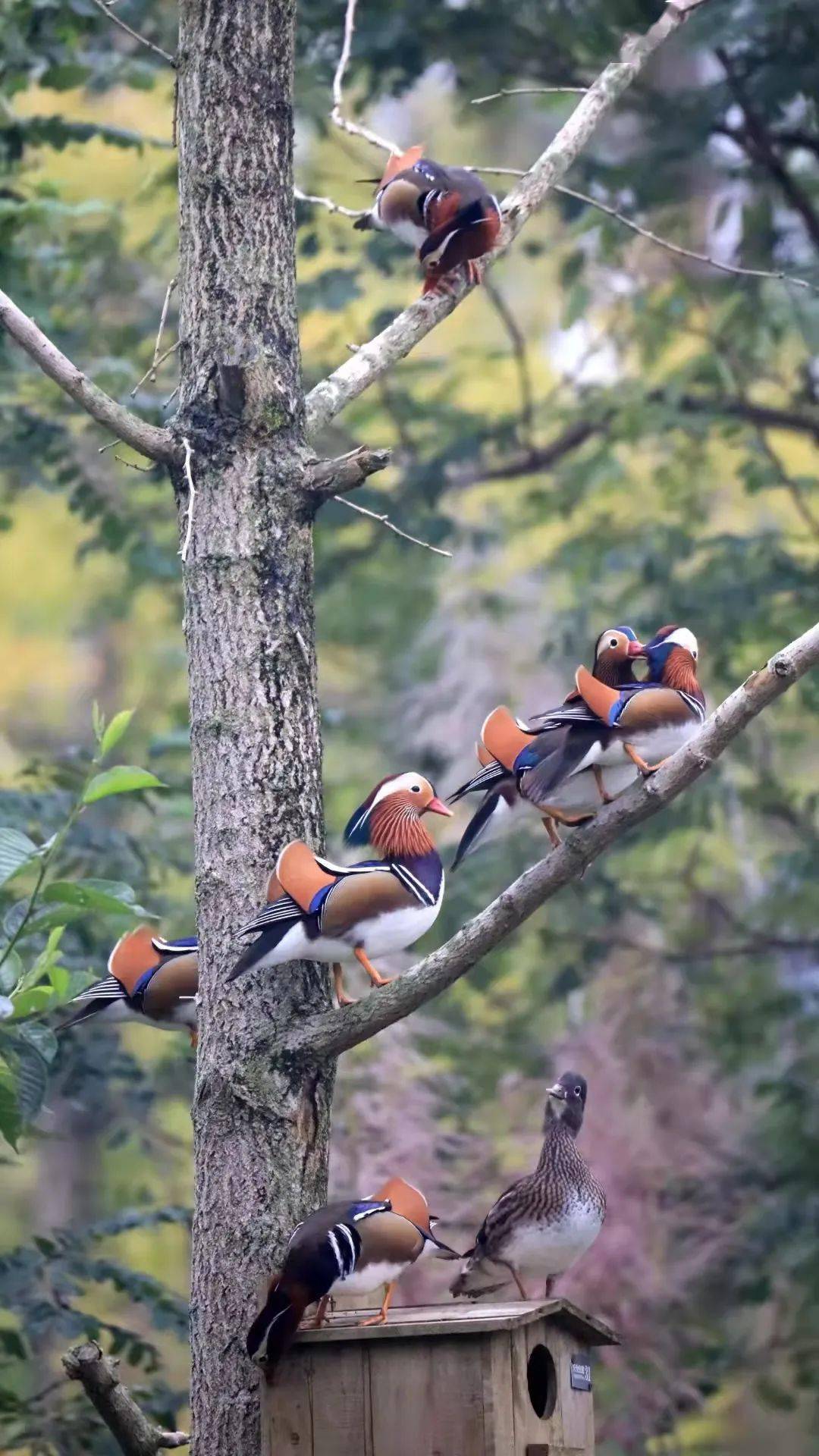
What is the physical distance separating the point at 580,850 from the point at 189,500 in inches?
44.8

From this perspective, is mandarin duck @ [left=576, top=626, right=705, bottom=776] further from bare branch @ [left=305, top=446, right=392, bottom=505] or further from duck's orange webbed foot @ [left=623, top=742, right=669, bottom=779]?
bare branch @ [left=305, top=446, right=392, bottom=505]

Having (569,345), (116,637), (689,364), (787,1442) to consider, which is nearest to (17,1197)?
(116,637)

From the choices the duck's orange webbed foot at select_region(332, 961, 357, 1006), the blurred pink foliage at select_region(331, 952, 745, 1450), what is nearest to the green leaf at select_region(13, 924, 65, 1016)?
the duck's orange webbed foot at select_region(332, 961, 357, 1006)

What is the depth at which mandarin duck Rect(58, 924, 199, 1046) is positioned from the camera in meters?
3.54

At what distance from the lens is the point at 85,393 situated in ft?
11.6

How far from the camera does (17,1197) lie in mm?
14016

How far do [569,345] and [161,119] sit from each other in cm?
380

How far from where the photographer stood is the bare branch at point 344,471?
3.42m

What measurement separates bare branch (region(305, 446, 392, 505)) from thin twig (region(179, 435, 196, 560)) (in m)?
0.24

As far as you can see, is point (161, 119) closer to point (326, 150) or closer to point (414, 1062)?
point (326, 150)

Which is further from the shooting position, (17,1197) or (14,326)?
(17,1197)

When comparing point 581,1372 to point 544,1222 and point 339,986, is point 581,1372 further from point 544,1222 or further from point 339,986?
point 339,986

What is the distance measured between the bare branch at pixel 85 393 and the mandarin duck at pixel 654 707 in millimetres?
1048

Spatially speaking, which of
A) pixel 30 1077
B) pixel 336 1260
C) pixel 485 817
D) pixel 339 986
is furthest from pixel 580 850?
pixel 30 1077
